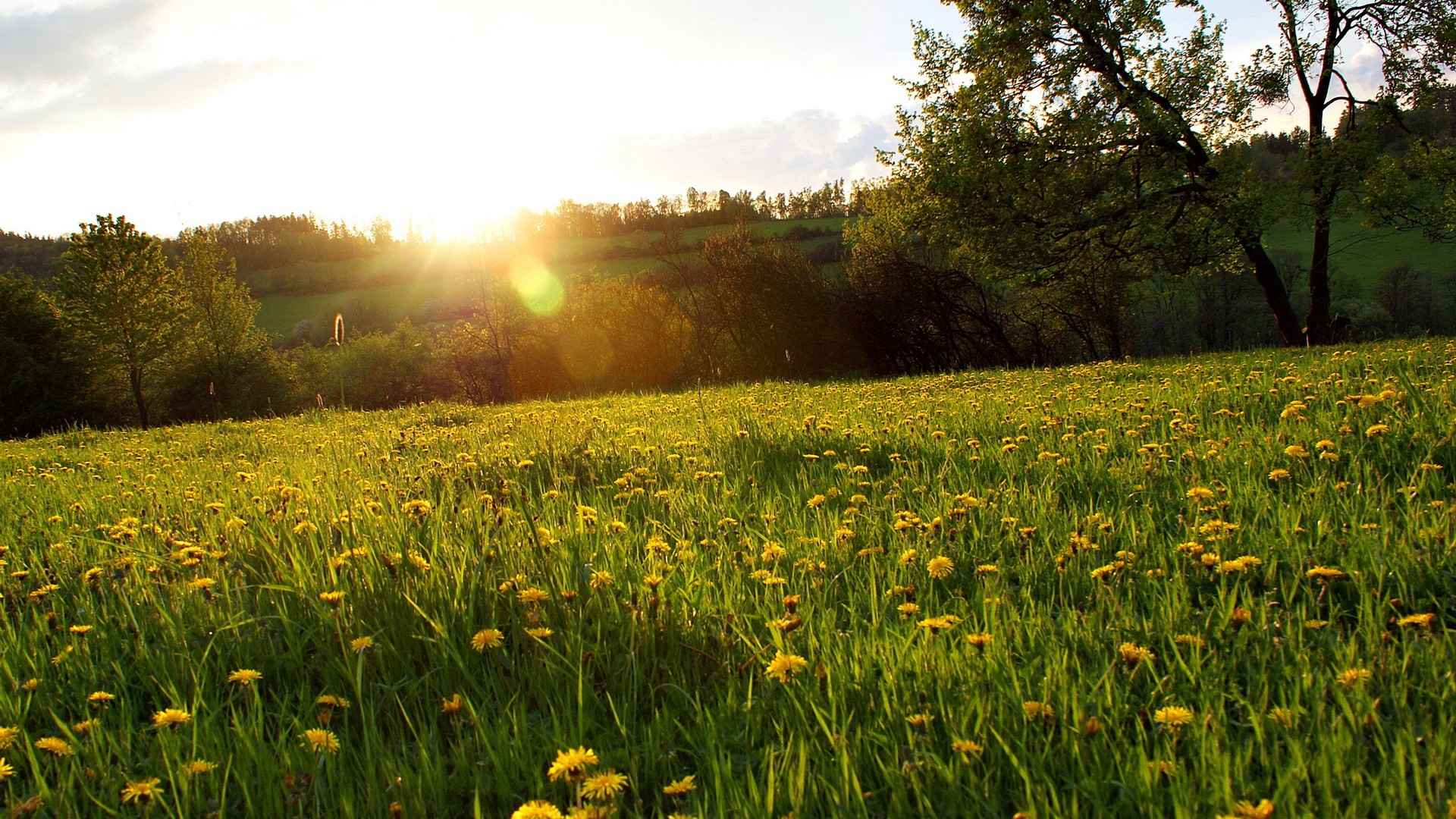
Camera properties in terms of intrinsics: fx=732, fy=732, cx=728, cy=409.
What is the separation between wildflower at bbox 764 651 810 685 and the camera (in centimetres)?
184

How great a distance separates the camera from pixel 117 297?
3662 centimetres

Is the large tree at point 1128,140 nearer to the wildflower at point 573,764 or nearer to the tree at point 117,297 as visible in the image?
the wildflower at point 573,764

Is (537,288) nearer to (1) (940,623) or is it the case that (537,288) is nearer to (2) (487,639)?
(2) (487,639)

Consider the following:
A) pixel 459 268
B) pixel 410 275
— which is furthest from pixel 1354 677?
pixel 410 275

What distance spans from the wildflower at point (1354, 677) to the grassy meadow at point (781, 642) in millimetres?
12

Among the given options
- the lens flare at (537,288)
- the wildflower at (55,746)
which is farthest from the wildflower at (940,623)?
the lens flare at (537,288)

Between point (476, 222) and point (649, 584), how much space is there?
42.8 metres

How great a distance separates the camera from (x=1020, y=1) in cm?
1931

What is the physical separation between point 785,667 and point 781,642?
23 cm

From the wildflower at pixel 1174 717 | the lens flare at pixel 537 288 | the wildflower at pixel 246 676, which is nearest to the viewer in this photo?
the wildflower at pixel 1174 717

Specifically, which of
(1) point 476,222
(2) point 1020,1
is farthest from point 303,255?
(2) point 1020,1

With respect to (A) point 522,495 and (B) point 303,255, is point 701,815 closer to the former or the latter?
(A) point 522,495

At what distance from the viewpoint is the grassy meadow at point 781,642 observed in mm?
1575

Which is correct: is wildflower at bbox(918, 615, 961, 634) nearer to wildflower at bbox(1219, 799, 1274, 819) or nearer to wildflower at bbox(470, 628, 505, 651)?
wildflower at bbox(1219, 799, 1274, 819)
